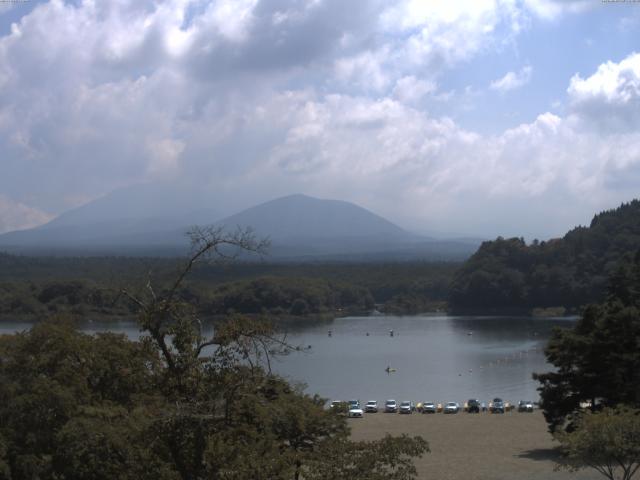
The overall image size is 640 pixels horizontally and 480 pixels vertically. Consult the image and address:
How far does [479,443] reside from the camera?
15.6 m

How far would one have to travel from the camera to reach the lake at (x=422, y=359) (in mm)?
26203

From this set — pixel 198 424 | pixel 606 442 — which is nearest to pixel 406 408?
pixel 606 442

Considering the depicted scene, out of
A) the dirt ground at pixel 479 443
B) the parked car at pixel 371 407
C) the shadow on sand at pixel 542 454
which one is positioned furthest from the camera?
the parked car at pixel 371 407

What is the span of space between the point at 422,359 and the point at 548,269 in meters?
25.2

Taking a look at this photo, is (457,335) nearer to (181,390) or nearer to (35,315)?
(35,315)

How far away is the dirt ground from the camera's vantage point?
1237 centimetres

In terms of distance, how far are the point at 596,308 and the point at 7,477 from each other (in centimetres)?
1115

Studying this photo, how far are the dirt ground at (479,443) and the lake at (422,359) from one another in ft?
10.2

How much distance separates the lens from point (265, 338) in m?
4.67

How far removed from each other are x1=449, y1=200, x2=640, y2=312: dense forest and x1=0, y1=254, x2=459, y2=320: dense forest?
13.4 feet

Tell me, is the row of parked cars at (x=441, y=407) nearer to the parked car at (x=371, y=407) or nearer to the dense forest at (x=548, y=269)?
the parked car at (x=371, y=407)

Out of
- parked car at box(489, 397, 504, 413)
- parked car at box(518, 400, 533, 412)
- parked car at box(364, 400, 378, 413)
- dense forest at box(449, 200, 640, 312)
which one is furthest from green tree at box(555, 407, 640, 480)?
dense forest at box(449, 200, 640, 312)

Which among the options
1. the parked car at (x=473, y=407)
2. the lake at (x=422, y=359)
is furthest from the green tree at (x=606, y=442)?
the parked car at (x=473, y=407)

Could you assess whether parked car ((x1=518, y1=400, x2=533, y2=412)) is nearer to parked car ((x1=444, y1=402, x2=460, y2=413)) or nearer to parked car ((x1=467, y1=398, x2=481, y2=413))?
parked car ((x1=467, y1=398, x2=481, y2=413))
